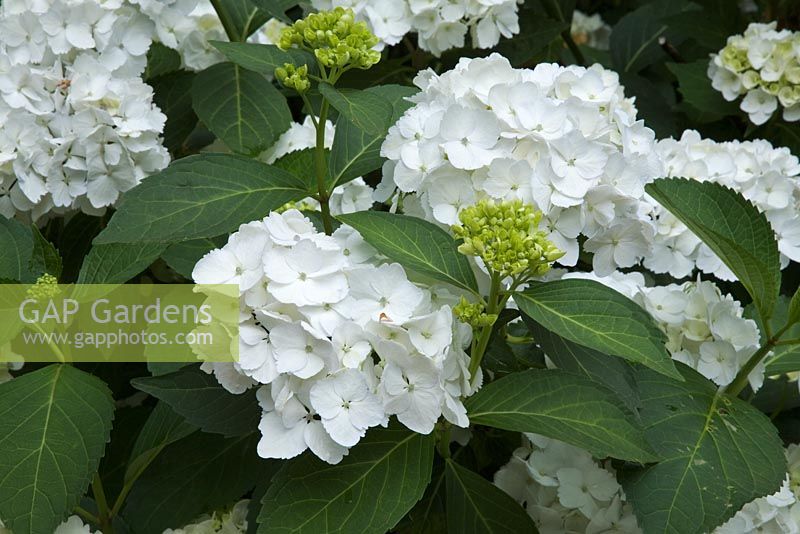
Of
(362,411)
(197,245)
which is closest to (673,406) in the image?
(362,411)

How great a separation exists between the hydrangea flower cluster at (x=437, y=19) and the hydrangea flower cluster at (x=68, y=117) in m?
0.42

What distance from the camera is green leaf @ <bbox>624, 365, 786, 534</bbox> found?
109cm

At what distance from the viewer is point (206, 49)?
179 centimetres

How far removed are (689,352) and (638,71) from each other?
1.11m

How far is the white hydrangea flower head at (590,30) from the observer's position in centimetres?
287

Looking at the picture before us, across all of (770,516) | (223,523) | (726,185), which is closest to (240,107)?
(223,523)

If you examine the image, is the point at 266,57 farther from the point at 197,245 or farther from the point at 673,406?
the point at 673,406

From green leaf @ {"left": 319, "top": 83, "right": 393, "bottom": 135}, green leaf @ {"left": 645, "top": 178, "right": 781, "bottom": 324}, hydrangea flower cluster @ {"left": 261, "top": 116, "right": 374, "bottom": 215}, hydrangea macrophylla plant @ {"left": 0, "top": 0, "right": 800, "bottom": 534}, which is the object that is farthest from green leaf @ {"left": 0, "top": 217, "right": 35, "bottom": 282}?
green leaf @ {"left": 645, "top": 178, "right": 781, "bottom": 324}

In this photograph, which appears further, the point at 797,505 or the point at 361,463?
the point at 797,505

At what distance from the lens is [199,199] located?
114cm

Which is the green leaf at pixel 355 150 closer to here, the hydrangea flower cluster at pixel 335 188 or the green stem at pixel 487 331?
the hydrangea flower cluster at pixel 335 188

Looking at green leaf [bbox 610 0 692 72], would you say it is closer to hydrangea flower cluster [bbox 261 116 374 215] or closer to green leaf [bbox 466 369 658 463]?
hydrangea flower cluster [bbox 261 116 374 215]

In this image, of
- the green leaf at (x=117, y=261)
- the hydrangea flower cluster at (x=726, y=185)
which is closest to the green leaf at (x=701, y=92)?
the hydrangea flower cluster at (x=726, y=185)

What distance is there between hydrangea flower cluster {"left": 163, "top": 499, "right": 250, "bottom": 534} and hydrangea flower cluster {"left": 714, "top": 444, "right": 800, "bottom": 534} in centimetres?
62
